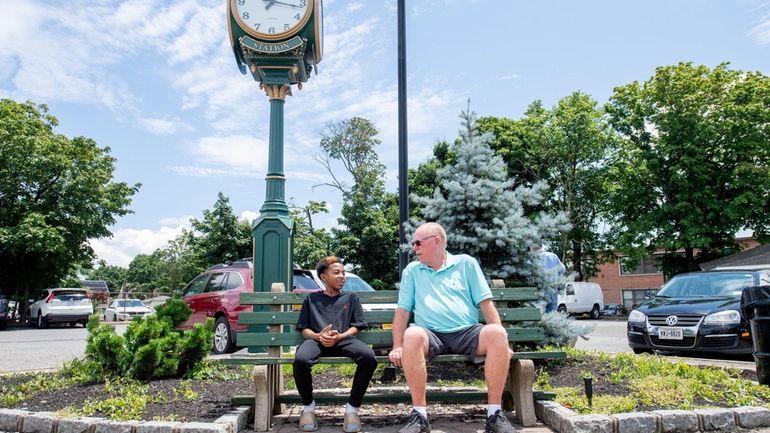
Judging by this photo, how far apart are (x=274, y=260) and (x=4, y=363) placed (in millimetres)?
5417

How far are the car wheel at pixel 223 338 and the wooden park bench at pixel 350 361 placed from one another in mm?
5783

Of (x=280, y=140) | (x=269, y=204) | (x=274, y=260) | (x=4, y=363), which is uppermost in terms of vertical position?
(x=280, y=140)

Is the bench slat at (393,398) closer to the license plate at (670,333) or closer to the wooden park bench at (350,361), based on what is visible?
the wooden park bench at (350,361)

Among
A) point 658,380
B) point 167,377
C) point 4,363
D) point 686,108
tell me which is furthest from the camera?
→ point 686,108

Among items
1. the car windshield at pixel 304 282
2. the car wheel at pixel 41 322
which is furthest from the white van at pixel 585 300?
the car wheel at pixel 41 322

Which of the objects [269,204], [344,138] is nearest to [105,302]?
[344,138]

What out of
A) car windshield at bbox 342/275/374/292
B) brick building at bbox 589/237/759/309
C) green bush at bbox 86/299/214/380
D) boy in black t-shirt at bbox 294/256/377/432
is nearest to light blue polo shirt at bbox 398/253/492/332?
boy in black t-shirt at bbox 294/256/377/432

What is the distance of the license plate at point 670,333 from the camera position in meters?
8.57

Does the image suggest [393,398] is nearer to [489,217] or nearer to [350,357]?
[350,357]

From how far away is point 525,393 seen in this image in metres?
4.27

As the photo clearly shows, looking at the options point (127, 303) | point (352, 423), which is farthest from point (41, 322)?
point (352, 423)

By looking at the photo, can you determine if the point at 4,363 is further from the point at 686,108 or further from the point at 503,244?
the point at 686,108

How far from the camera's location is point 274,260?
7.91 meters

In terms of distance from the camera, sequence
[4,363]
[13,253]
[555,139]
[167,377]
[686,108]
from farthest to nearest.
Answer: [555,139] → [686,108] → [13,253] → [4,363] → [167,377]
